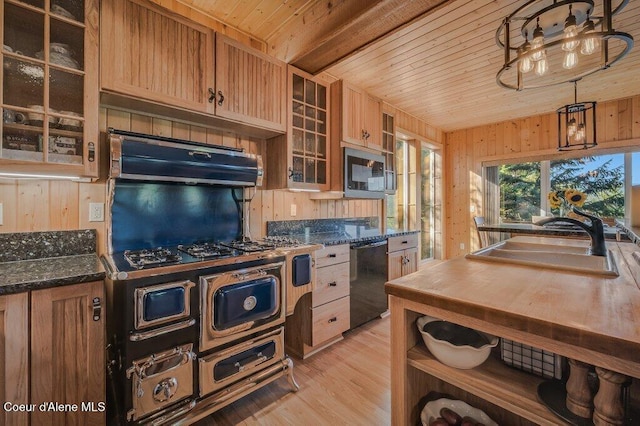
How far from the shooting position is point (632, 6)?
2109 millimetres

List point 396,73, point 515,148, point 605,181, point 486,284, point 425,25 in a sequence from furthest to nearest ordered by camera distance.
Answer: point 515,148 → point 605,181 → point 396,73 → point 425,25 → point 486,284

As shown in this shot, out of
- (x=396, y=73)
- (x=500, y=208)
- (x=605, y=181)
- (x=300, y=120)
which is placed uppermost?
(x=396, y=73)

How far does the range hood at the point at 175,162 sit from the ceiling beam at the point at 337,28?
99cm

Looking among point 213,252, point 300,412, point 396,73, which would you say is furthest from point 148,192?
point 396,73

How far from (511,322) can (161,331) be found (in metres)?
1.47

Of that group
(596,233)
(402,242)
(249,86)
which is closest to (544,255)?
(596,233)

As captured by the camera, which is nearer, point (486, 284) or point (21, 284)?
point (486, 284)

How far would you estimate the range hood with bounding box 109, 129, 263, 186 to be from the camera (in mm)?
1526

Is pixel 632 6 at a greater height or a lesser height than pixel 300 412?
greater

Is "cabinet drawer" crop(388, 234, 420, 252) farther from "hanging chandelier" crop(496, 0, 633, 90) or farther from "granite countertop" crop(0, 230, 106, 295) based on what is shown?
"granite countertop" crop(0, 230, 106, 295)

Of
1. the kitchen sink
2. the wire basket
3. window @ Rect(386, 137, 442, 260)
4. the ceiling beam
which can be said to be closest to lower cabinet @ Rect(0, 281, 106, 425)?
the wire basket

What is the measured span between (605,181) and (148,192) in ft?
19.6

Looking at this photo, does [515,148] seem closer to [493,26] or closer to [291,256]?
[493,26]

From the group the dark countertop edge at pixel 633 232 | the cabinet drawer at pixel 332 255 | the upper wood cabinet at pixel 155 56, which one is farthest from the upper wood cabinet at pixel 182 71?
the dark countertop edge at pixel 633 232
